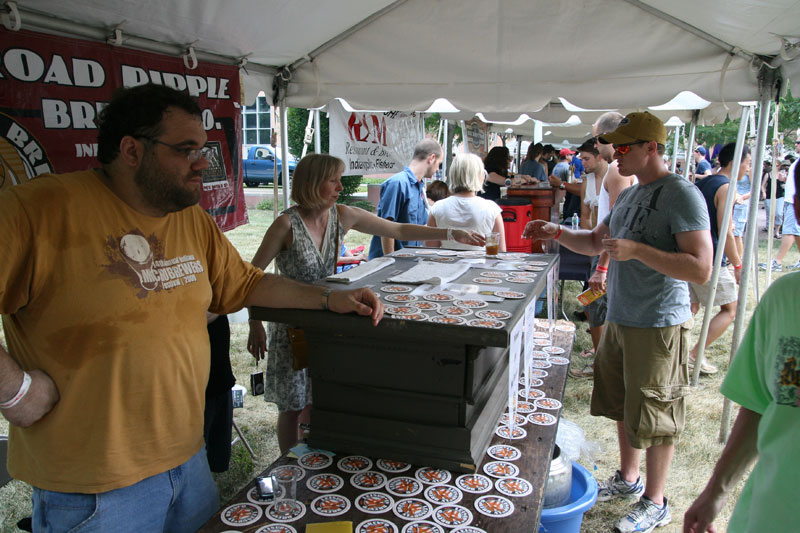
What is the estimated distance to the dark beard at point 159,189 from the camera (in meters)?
1.50

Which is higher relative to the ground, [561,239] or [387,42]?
[387,42]

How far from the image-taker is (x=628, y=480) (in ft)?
10.1

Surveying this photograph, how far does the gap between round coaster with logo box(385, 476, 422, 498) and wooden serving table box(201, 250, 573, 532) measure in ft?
0.07

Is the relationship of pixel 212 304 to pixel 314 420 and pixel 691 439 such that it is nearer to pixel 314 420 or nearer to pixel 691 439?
pixel 314 420

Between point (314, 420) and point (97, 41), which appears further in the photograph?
point (97, 41)

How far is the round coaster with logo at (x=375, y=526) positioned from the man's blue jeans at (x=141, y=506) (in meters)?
0.60

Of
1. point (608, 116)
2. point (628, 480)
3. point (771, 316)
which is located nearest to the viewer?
point (771, 316)

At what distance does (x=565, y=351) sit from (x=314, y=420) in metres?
1.70

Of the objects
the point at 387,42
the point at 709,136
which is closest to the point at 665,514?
the point at 387,42

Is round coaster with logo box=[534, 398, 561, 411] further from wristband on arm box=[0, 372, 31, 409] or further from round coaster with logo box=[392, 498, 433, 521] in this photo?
wristband on arm box=[0, 372, 31, 409]

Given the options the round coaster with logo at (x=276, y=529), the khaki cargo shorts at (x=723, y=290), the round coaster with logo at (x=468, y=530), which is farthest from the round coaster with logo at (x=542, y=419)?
the khaki cargo shorts at (x=723, y=290)

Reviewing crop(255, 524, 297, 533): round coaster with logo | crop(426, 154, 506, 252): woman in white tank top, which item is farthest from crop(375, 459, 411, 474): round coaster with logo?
crop(426, 154, 506, 252): woman in white tank top

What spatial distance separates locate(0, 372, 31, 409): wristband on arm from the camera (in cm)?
124

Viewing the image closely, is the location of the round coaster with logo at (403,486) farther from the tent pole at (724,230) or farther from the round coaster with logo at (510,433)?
the tent pole at (724,230)
